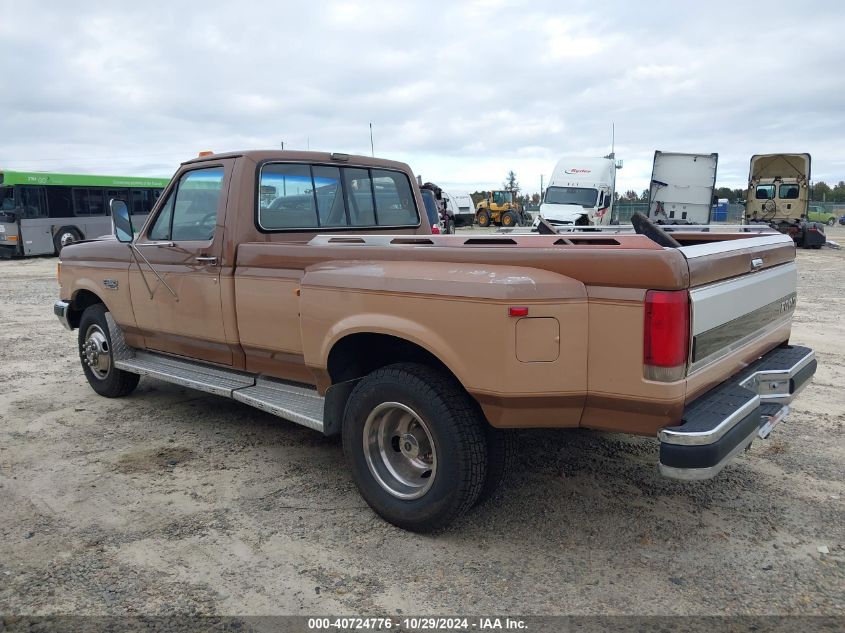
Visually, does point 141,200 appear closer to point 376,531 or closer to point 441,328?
point 376,531

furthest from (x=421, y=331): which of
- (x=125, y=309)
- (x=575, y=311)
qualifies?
(x=125, y=309)

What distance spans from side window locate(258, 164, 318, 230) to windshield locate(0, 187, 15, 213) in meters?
20.4

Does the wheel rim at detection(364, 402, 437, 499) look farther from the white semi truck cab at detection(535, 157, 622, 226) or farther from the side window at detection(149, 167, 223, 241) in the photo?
the white semi truck cab at detection(535, 157, 622, 226)

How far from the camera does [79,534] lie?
3.46 m

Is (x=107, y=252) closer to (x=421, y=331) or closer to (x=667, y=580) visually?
(x=421, y=331)

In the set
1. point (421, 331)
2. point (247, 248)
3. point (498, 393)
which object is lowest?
point (498, 393)

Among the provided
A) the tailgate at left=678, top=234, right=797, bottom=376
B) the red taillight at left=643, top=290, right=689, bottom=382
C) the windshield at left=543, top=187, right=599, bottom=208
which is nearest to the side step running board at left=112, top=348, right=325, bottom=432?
the red taillight at left=643, top=290, right=689, bottom=382

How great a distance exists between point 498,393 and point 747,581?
4.59ft

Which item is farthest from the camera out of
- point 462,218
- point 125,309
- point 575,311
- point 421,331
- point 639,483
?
point 462,218

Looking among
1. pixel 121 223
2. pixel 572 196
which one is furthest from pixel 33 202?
pixel 121 223

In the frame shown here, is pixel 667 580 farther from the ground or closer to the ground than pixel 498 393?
closer to the ground

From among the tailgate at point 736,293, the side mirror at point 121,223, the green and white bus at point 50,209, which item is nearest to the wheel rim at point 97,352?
the side mirror at point 121,223

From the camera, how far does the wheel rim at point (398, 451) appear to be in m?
3.42

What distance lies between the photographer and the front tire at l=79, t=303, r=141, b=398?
5.71 metres
